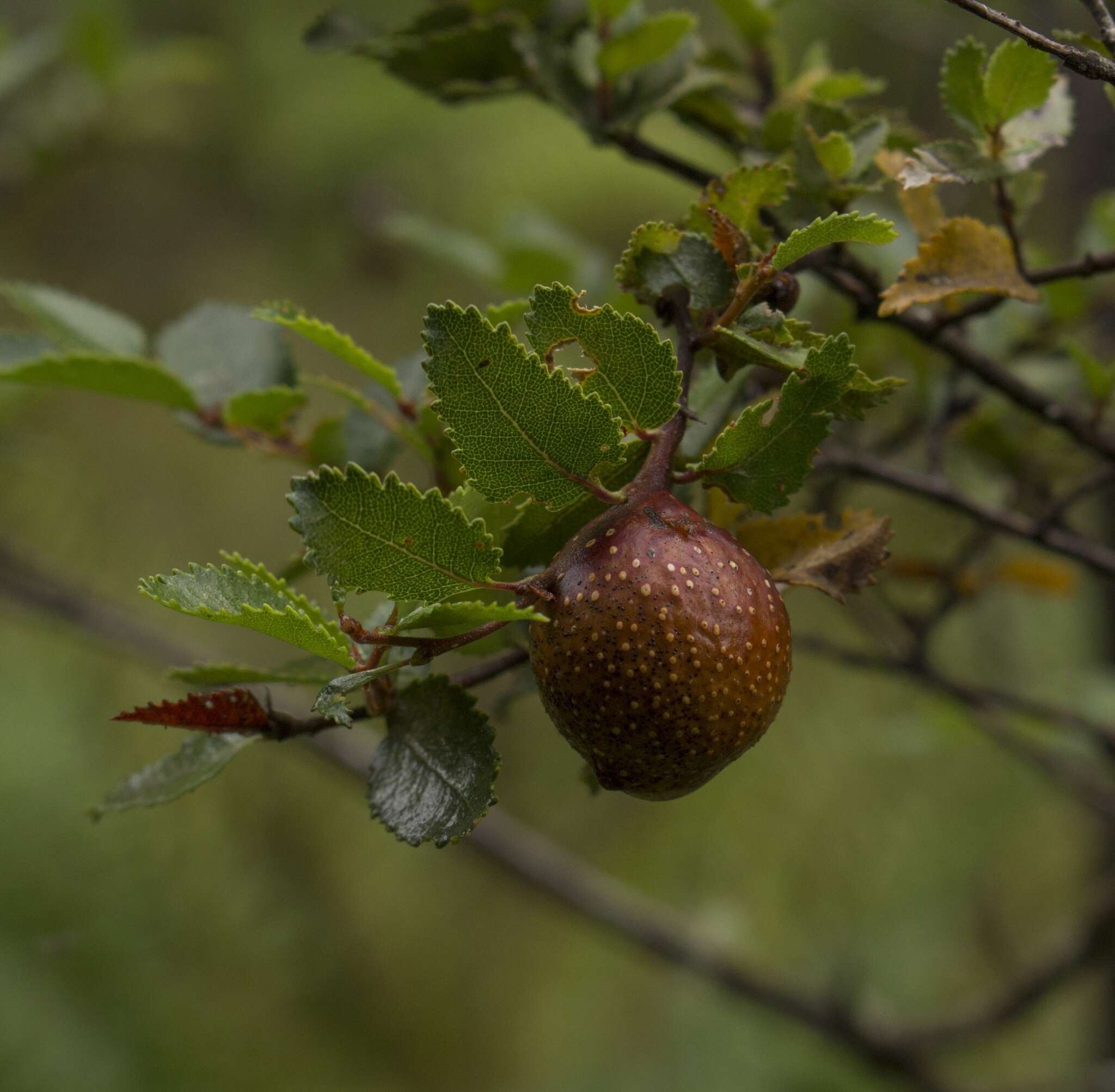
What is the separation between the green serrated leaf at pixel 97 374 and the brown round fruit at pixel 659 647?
218 mm

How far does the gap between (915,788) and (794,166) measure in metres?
1.67

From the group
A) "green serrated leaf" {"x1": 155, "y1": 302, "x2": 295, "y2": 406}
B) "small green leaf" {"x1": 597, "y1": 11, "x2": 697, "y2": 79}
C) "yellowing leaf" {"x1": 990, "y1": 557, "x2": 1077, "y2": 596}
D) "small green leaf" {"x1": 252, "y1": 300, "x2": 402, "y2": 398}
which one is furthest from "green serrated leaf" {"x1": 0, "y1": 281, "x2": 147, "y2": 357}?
"yellowing leaf" {"x1": 990, "y1": 557, "x2": 1077, "y2": 596}

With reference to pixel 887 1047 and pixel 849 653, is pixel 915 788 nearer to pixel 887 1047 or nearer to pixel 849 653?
pixel 887 1047

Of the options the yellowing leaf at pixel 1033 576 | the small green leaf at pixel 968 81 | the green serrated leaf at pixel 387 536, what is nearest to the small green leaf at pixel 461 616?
the green serrated leaf at pixel 387 536

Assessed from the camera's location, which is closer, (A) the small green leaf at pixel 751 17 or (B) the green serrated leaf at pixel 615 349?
(B) the green serrated leaf at pixel 615 349

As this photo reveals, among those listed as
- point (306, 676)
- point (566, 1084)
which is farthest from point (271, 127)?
point (306, 676)

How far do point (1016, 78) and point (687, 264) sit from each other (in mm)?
141

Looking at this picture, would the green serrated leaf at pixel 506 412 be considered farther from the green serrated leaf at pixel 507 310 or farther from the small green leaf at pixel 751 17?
the small green leaf at pixel 751 17

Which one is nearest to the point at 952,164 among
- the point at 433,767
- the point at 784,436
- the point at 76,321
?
the point at 784,436

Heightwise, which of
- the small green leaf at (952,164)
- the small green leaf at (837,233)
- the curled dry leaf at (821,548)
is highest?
the small green leaf at (837,233)

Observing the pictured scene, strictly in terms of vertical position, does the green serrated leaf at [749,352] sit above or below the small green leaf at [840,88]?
below

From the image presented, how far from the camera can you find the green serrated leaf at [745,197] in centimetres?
35

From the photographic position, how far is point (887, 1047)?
1.12m

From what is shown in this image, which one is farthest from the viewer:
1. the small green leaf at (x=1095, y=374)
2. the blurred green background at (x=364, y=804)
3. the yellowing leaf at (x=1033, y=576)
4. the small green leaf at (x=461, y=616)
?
the blurred green background at (x=364, y=804)
